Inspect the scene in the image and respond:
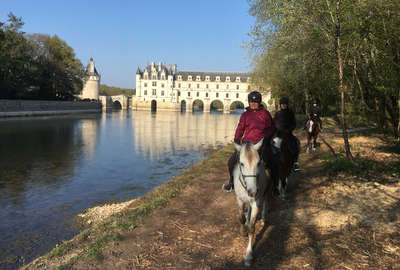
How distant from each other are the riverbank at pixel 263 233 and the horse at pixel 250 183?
53cm

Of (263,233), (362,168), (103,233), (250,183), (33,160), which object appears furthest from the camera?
(33,160)

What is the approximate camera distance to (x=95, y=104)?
8512 centimetres

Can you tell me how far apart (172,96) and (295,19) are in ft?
318

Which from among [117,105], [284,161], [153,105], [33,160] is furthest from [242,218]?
[117,105]

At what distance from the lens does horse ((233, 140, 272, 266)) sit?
4.60 metres

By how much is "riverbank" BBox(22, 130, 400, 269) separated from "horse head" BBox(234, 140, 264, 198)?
1.40 meters

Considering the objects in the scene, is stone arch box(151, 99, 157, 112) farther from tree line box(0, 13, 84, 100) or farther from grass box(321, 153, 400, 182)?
grass box(321, 153, 400, 182)

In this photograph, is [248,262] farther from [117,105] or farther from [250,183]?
→ [117,105]

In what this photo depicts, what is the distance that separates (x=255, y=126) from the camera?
5715 mm

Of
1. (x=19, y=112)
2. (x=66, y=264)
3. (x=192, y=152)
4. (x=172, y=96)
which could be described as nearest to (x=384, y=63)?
(x=66, y=264)

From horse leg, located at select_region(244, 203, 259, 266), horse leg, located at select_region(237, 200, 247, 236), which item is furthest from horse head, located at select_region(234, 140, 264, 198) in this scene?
horse leg, located at select_region(237, 200, 247, 236)

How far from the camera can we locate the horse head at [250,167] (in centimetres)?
458

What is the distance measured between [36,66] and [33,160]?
45.6 metres

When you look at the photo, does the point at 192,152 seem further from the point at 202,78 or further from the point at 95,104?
the point at 202,78
